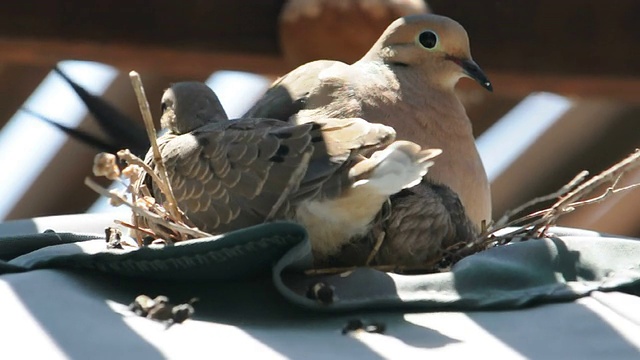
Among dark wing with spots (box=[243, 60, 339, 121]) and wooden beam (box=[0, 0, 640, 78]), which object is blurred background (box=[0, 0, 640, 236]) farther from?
dark wing with spots (box=[243, 60, 339, 121])

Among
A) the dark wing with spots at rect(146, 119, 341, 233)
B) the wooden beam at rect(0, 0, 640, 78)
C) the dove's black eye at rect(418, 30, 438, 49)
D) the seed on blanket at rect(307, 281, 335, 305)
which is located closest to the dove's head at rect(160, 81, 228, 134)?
the dark wing with spots at rect(146, 119, 341, 233)

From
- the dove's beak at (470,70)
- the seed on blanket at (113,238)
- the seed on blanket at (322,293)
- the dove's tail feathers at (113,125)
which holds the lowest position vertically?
the seed on blanket at (113,238)

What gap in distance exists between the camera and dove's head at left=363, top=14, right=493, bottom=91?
190 cm

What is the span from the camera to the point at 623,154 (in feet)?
12.8

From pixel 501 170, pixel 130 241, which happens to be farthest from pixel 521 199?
pixel 130 241

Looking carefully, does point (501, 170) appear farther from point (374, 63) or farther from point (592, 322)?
point (592, 322)

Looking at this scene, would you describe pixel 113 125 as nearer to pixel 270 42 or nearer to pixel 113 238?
pixel 113 238

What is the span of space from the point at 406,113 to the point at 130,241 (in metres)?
0.42

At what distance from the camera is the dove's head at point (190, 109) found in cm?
182

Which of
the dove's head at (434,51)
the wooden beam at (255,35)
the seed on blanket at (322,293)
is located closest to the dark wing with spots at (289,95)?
the dove's head at (434,51)

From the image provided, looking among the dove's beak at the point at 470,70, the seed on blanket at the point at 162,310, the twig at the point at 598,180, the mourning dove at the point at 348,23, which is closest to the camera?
the seed on blanket at the point at 162,310

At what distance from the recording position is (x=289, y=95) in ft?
5.98

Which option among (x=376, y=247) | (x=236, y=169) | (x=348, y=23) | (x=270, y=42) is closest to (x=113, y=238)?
(x=236, y=169)

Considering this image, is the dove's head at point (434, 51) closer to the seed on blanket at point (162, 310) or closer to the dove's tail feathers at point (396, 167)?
the dove's tail feathers at point (396, 167)
